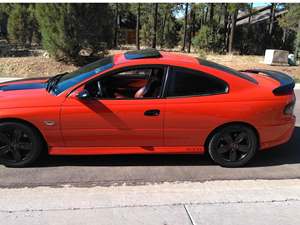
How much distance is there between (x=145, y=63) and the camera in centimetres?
500

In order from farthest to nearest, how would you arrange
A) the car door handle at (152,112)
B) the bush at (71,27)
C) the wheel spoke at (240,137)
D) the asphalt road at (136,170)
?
the bush at (71,27) < the wheel spoke at (240,137) < the car door handle at (152,112) < the asphalt road at (136,170)

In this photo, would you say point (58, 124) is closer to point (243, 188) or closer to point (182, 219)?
point (182, 219)

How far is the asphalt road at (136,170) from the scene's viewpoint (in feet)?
15.2

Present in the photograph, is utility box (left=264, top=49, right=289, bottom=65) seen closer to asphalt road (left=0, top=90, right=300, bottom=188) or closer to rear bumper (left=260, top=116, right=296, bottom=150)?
asphalt road (left=0, top=90, right=300, bottom=188)

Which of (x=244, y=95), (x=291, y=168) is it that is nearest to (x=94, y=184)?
(x=244, y=95)

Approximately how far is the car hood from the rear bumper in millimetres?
2617

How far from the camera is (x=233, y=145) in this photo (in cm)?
509

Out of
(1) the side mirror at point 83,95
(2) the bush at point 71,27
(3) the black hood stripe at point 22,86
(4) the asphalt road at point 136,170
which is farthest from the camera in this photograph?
(2) the bush at point 71,27

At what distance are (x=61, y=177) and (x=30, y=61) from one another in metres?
11.9

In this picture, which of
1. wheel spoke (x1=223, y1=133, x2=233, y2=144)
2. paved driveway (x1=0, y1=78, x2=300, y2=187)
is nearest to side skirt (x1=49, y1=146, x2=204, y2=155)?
paved driveway (x1=0, y1=78, x2=300, y2=187)

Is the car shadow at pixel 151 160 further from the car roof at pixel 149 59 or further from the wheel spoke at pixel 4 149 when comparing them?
the car roof at pixel 149 59

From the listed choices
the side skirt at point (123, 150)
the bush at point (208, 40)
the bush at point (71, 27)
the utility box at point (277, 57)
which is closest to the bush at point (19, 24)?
the bush at point (71, 27)

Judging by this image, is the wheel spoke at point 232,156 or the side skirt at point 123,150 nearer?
the side skirt at point 123,150

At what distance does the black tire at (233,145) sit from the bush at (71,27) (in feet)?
36.9
